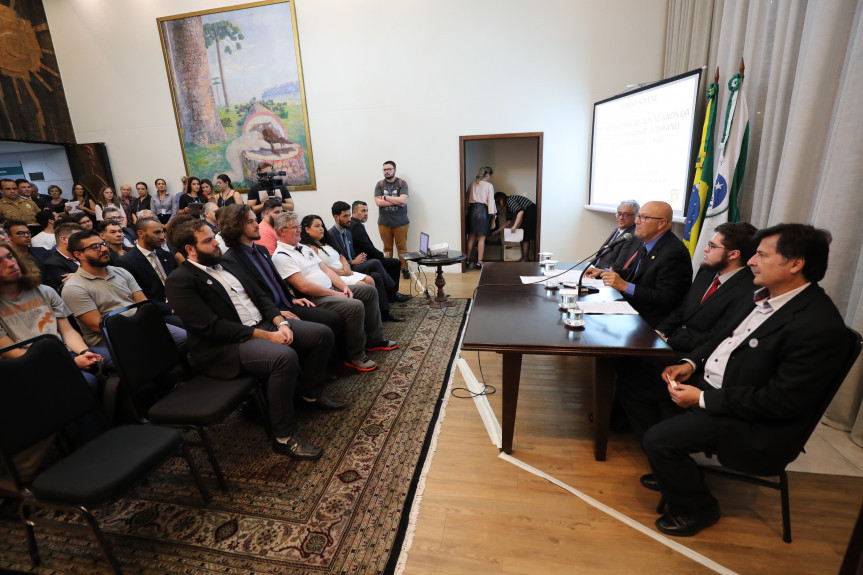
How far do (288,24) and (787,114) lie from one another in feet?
18.8

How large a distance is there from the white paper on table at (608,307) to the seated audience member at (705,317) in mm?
252

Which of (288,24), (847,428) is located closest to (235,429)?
(847,428)

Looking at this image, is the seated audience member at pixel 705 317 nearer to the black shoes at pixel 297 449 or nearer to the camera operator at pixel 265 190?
the black shoes at pixel 297 449

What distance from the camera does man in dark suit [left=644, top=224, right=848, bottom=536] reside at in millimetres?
1263

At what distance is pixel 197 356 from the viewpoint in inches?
78.5

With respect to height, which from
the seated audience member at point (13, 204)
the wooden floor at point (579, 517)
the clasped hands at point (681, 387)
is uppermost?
the seated audience member at point (13, 204)

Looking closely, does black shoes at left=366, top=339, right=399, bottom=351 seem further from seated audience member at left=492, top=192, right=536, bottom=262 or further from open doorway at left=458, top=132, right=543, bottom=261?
open doorway at left=458, top=132, right=543, bottom=261

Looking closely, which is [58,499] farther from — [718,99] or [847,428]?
[718,99]

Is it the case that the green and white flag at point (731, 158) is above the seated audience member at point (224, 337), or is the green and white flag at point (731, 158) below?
above

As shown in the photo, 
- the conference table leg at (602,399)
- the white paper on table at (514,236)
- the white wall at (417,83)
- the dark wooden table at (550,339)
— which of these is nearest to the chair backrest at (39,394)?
the dark wooden table at (550,339)

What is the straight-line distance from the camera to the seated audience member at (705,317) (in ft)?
5.85

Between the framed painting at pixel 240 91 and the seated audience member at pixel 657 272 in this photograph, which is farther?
the framed painting at pixel 240 91

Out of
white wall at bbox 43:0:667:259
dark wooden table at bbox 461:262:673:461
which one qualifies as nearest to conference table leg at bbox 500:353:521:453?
dark wooden table at bbox 461:262:673:461

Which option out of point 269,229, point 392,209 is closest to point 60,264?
point 269,229
